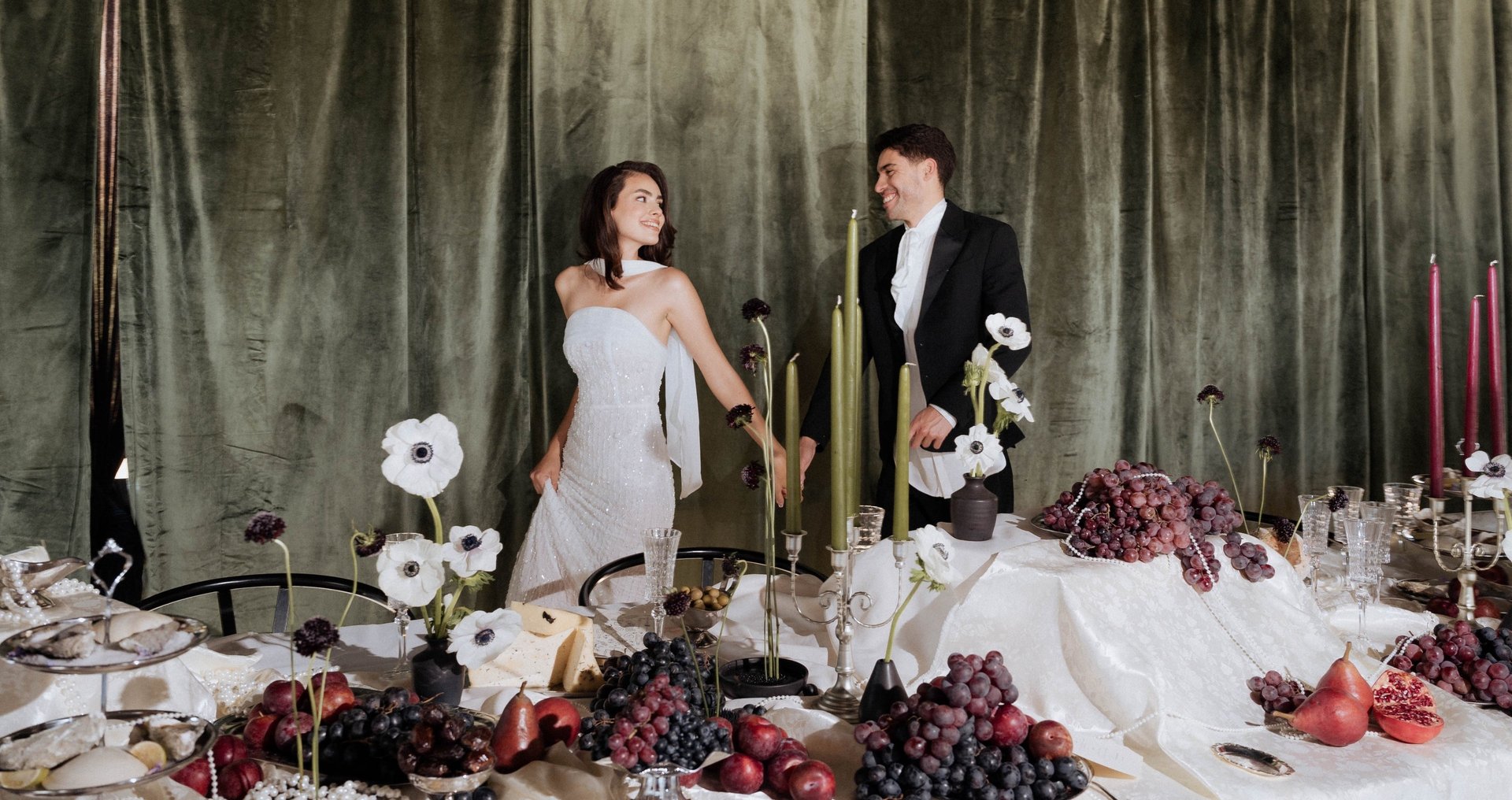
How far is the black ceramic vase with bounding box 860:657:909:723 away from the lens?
4.27 ft

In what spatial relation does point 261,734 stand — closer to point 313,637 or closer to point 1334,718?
point 313,637

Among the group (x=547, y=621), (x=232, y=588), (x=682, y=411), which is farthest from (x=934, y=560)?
(x=682, y=411)

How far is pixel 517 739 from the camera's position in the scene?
1.18 meters

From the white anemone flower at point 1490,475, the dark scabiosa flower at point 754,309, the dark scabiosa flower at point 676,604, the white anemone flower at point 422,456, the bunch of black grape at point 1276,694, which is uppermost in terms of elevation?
the dark scabiosa flower at point 754,309

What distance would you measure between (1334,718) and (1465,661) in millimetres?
388

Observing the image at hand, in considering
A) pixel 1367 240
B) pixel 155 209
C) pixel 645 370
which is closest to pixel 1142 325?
pixel 1367 240

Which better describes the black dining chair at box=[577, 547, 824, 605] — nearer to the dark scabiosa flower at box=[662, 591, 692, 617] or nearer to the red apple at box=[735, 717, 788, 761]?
the dark scabiosa flower at box=[662, 591, 692, 617]

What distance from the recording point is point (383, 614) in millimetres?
3244

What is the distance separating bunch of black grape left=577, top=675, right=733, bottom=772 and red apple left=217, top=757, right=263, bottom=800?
33 centimetres

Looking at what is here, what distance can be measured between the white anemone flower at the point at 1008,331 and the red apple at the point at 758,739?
0.82 m

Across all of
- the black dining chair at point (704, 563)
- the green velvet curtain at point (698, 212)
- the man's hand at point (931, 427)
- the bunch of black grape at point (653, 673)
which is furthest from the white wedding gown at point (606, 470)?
the bunch of black grape at point (653, 673)

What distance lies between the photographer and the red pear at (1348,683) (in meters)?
1.40

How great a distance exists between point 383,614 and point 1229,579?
243 cm

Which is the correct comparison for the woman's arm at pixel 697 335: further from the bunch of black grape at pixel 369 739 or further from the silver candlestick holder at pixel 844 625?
the bunch of black grape at pixel 369 739
